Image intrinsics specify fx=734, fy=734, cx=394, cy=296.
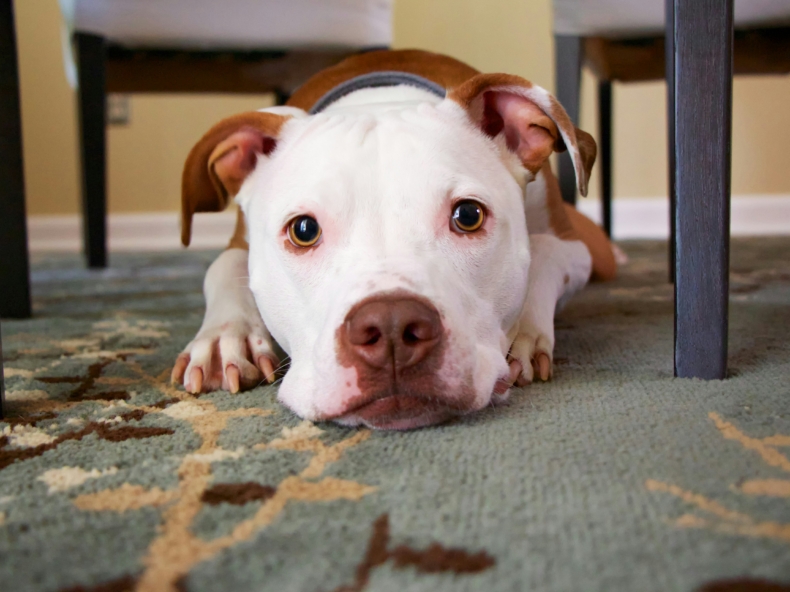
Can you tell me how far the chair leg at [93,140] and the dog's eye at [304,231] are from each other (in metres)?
1.81

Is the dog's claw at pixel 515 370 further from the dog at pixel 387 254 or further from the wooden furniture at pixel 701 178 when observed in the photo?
the wooden furniture at pixel 701 178

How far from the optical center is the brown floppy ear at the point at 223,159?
50.9 inches

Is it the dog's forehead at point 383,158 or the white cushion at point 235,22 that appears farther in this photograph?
the white cushion at point 235,22

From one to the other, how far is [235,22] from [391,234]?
1.71 m

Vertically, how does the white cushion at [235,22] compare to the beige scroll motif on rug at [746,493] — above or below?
above

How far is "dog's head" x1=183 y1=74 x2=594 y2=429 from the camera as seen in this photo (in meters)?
0.90

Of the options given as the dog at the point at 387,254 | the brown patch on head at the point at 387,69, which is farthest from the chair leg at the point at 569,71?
the dog at the point at 387,254

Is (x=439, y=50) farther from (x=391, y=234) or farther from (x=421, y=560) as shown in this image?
(x=421, y=560)

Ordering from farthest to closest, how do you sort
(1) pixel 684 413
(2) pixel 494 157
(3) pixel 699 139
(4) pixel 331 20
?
(4) pixel 331 20, (2) pixel 494 157, (3) pixel 699 139, (1) pixel 684 413

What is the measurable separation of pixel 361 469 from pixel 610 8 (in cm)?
174

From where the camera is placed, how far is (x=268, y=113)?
1.31 meters

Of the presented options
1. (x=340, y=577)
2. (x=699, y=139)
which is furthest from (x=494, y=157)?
(x=340, y=577)

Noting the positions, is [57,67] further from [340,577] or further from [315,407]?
[340,577]

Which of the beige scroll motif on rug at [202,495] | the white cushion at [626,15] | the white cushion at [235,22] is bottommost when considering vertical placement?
the beige scroll motif on rug at [202,495]
